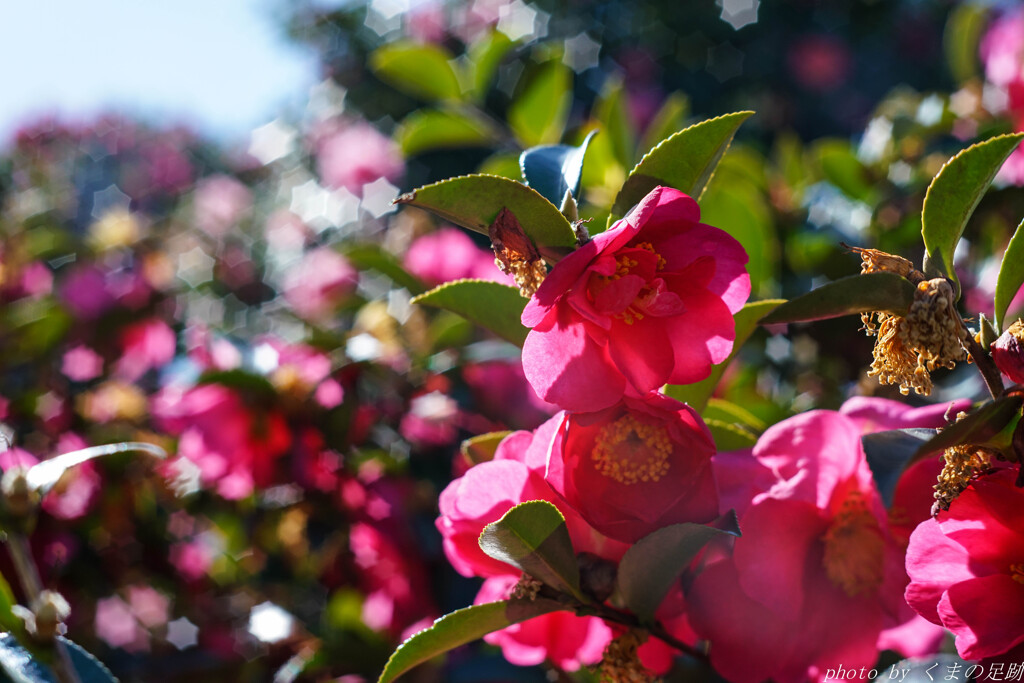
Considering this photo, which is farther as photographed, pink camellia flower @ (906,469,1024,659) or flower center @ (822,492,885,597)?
flower center @ (822,492,885,597)

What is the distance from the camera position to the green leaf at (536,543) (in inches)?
19.9

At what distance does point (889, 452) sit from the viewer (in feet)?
1.68

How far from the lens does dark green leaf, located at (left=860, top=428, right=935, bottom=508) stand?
18.9 inches

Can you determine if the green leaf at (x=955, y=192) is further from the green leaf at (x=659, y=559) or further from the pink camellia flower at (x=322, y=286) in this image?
the pink camellia flower at (x=322, y=286)

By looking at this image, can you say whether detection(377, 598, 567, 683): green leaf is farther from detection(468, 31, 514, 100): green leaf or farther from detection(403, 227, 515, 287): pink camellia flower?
detection(468, 31, 514, 100): green leaf

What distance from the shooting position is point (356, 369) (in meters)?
1.20

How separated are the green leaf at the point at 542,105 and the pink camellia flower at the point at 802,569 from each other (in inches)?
38.4

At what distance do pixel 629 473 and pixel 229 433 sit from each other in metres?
0.85

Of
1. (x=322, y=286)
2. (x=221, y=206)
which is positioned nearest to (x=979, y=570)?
(x=322, y=286)

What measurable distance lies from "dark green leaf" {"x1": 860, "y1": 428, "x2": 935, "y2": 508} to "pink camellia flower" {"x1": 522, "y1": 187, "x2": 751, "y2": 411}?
116mm

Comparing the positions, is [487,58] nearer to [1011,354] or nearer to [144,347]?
[144,347]

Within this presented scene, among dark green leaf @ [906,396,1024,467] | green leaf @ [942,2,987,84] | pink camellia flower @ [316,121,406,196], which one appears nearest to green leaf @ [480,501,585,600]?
dark green leaf @ [906,396,1024,467]

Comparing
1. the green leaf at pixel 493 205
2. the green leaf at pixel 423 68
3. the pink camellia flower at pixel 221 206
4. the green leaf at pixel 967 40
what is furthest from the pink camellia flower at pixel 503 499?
the pink camellia flower at pixel 221 206

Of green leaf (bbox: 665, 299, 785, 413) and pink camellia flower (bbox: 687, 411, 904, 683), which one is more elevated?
green leaf (bbox: 665, 299, 785, 413)
